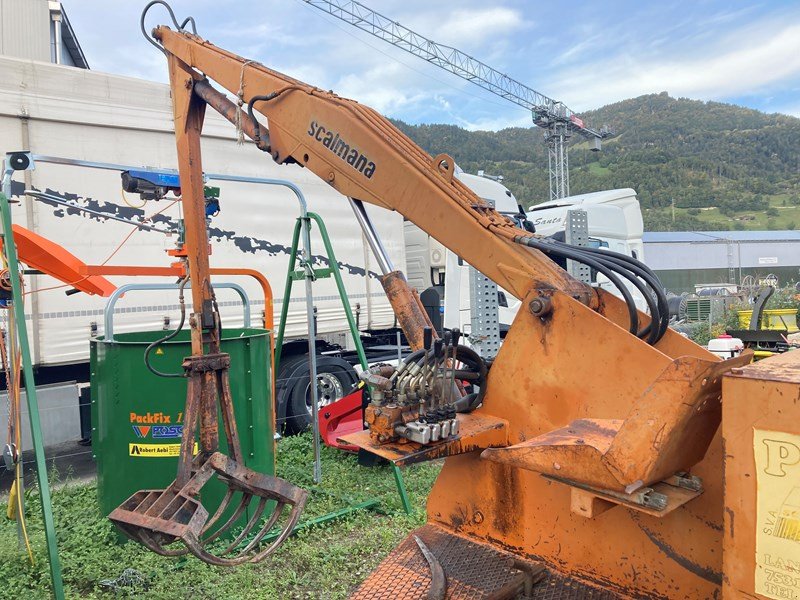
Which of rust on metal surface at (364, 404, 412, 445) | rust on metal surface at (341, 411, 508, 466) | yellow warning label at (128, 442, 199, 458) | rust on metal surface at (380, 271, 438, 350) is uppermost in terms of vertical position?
rust on metal surface at (380, 271, 438, 350)

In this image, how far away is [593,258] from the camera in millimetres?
2412

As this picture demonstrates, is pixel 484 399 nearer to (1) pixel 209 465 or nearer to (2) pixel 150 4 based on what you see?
(1) pixel 209 465

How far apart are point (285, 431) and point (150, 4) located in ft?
16.1

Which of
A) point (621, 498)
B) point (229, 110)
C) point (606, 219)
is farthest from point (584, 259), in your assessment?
point (606, 219)

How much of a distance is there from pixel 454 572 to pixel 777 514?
56.1 inches

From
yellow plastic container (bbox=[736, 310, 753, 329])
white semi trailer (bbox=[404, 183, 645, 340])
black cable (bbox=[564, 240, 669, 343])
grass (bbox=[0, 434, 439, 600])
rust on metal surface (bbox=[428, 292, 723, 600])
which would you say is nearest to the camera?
rust on metal surface (bbox=[428, 292, 723, 600])

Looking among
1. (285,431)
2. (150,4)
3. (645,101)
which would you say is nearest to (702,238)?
(285,431)

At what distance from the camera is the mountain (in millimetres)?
72125

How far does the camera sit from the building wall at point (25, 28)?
10094 mm

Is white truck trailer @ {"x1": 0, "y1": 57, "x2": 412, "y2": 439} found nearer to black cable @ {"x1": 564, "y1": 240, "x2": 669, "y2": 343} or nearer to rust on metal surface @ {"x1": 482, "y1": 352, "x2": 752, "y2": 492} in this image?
black cable @ {"x1": 564, "y1": 240, "x2": 669, "y2": 343}

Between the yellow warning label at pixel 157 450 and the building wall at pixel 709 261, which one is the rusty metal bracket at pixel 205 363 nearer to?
the yellow warning label at pixel 157 450

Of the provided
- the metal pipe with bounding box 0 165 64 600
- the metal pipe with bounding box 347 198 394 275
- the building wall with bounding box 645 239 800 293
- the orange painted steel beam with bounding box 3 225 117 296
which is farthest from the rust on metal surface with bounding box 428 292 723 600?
the building wall with bounding box 645 239 800 293

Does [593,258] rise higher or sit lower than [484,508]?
higher

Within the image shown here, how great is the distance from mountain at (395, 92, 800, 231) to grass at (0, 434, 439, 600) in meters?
58.7
